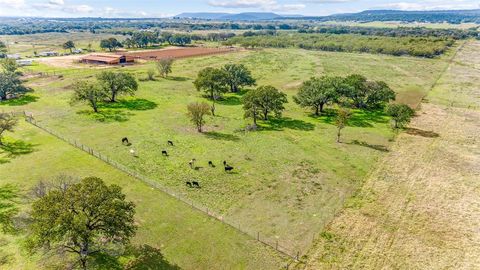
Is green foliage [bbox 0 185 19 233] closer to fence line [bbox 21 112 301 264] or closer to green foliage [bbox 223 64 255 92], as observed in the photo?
fence line [bbox 21 112 301 264]

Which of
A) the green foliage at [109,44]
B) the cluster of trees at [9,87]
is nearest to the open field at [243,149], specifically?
the cluster of trees at [9,87]

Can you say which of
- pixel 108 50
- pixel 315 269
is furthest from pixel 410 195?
pixel 108 50

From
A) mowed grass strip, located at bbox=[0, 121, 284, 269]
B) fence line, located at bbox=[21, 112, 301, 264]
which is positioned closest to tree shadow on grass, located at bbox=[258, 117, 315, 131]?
fence line, located at bbox=[21, 112, 301, 264]

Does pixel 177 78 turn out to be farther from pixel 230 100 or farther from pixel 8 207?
pixel 8 207

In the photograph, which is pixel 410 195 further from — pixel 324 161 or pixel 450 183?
pixel 324 161

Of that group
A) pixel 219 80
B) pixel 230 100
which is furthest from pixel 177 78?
pixel 230 100

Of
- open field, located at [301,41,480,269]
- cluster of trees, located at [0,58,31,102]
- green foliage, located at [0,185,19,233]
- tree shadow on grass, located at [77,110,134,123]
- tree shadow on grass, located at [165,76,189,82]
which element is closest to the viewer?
open field, located at [301,41,480,269]
